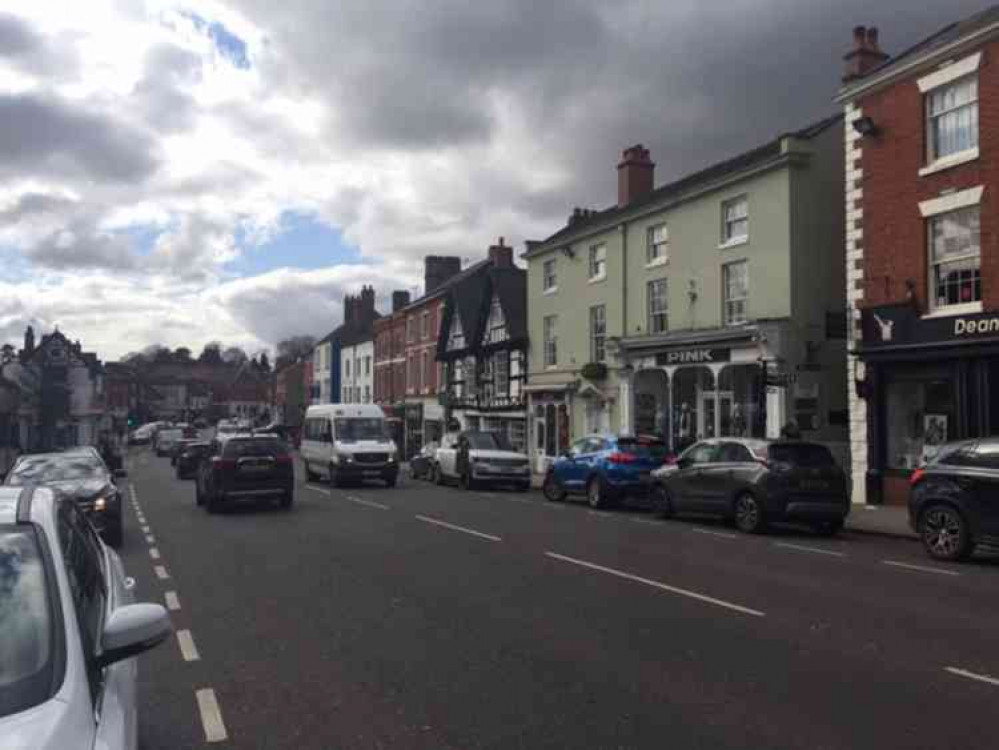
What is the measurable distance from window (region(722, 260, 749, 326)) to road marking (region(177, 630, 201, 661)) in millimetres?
18801

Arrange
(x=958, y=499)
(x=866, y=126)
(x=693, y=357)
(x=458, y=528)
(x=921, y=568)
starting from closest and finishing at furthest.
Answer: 1. (x=921, y=568)
2. (x=958, y=499)
3. (x=458, y=528)
4. (x=866, y=126)
5. (x=693, y=357)

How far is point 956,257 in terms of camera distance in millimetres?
18344

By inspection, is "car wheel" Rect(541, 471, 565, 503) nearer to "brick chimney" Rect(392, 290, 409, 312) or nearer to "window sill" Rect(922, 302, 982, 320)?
"window sill" Rect(922, 302, 982, 320)

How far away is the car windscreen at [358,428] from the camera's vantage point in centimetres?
2791

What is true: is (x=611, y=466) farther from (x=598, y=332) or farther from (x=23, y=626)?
(x=23, y=626)

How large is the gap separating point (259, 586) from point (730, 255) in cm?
1777

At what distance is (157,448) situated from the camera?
62969mm

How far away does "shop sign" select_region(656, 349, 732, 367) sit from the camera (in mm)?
24297

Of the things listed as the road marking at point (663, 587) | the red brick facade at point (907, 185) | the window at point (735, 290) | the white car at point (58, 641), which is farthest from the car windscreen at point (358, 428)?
the white car at point (58, 641)

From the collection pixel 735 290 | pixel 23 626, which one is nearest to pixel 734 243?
pixel 735 290

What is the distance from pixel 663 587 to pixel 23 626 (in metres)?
7.68

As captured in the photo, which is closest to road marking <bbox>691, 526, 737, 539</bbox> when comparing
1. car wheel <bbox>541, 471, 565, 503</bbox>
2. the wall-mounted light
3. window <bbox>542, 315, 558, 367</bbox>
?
car wheel <bbox>541, 471, 565, 503</bbox>

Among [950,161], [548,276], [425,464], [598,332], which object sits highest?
[548,276]

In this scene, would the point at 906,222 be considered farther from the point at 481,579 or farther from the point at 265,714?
the point at 265,714
